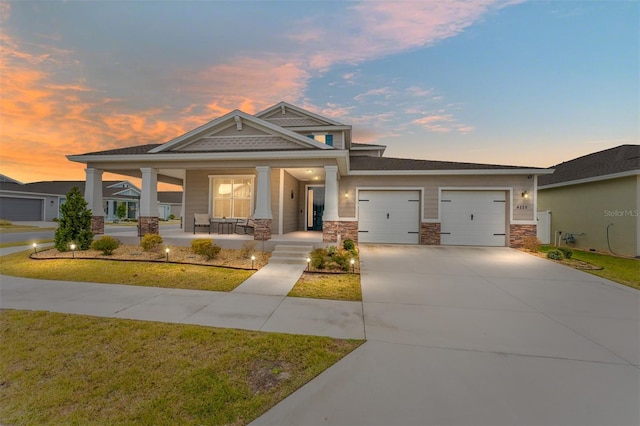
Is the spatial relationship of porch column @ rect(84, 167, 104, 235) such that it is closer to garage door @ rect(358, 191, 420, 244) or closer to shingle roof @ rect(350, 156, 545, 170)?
shingle roof @ rect(350, 156, 545, 170)

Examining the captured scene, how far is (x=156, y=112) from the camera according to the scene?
1368 cm

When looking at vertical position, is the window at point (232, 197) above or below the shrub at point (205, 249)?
above

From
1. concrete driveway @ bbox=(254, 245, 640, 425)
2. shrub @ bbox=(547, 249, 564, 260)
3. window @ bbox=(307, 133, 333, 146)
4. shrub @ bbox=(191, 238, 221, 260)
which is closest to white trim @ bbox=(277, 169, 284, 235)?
shrub @ bbox=(191, 238, 221, 260)

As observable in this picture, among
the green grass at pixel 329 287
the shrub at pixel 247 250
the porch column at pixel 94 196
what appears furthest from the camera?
the porch column at pixel 94 196

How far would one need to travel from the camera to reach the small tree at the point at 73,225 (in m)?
9.21

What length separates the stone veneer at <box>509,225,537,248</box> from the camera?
38.9 feet

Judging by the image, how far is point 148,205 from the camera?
10742 millimetres

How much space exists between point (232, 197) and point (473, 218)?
11944mm

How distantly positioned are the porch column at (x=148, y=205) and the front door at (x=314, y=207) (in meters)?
7.73

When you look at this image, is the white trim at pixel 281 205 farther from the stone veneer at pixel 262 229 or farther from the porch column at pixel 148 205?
the porch column at pixel 148 205

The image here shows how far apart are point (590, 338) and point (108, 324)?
7.15m

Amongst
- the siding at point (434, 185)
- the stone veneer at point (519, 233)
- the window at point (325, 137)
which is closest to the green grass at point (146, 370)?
the siding at point (434, 185)

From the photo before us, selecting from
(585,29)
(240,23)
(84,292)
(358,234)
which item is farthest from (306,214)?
(585,29)

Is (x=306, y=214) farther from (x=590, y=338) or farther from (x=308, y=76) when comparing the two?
(x=590, y=338)
